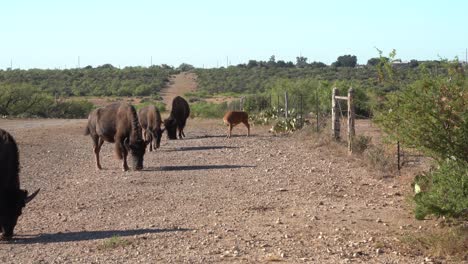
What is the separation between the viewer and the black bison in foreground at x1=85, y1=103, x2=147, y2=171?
19781 mm

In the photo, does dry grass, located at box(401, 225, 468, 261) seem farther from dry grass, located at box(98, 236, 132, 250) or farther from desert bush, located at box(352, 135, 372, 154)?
desert bush, located at box(352, 135, 372, 154)

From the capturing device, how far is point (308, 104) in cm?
4125

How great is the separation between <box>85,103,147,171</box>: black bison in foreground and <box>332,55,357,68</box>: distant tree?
92945mm

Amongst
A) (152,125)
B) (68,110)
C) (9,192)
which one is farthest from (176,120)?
(68,110)

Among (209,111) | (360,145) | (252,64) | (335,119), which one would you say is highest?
(252,64)

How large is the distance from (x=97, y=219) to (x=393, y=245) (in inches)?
201

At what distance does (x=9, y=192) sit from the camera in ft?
39.5

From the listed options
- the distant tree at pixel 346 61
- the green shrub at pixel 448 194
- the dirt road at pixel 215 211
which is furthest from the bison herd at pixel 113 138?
the distant tree at pixel 346 61

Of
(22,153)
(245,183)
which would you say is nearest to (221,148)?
(22,153)

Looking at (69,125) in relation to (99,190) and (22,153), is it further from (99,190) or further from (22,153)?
(99,190)

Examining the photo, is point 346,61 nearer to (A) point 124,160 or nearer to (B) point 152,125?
(B) point 152,125

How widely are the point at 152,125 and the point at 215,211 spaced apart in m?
13.1

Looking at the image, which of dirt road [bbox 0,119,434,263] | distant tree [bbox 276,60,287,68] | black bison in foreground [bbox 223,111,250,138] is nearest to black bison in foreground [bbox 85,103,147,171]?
dirt road [bbox 0,119,434,263]

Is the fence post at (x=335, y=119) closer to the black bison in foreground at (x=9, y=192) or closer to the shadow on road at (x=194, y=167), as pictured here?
the shadow on road at (x=194, y=167)
